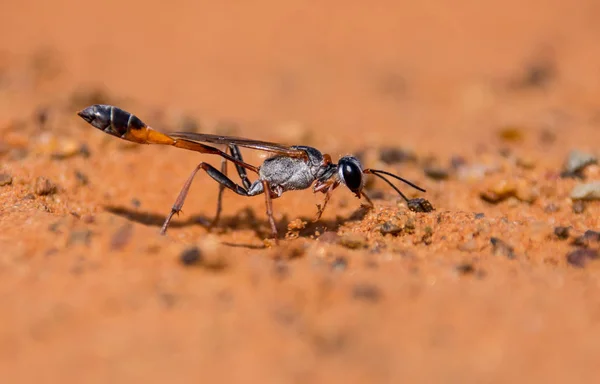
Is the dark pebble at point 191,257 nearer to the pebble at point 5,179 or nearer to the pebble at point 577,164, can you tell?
the pebble at point 5,179

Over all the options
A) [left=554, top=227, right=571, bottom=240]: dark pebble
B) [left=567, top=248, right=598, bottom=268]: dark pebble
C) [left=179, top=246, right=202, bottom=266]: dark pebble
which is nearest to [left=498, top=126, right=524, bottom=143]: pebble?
[left=554, top=227, right=571, bottom=240]: dark pebble

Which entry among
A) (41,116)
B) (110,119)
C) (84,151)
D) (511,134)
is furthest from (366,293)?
(511,134)

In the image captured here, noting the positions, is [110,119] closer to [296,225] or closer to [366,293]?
[296,225]

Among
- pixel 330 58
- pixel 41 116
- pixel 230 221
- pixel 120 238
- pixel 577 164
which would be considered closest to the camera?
pixel 120 238

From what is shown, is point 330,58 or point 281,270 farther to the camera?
point 330,58

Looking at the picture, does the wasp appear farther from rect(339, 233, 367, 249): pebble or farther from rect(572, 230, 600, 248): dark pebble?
rect(572, 230, 600, 248): dark pebble

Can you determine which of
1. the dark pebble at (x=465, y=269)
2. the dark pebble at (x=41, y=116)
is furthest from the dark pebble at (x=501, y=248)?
the dark pebble at (x=41, y=116)

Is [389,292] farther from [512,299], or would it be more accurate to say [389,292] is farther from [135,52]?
[135,52]

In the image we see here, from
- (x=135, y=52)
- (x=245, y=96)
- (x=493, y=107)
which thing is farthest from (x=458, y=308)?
(x=135, y=52)
